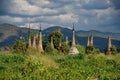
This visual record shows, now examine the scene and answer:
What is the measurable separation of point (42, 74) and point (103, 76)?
454 centimetres

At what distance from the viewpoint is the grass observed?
2495 cm

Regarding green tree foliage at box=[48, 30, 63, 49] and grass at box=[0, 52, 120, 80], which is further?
green tree foliage at box=[48, 30, 63, 49]

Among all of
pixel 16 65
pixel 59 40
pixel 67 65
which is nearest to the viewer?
pixel 16 65

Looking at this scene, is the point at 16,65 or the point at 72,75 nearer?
the point at 72,75

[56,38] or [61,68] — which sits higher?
[61,68]

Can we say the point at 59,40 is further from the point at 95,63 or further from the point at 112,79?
the point at 112,79

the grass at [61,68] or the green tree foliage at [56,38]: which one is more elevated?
the grass at [61,68]

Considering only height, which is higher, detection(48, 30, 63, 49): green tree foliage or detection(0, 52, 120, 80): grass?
detection(0, 52, 120, 80): grass

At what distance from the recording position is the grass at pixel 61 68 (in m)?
24.9

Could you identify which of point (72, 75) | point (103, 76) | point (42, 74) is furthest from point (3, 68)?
point (103, 76)

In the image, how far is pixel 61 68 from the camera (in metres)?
28.5

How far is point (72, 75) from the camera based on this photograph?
83.4 ft

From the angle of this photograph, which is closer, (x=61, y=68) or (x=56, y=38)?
(x=61, y=68)

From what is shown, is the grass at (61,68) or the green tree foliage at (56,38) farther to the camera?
the green tree foliage at (56,38)
